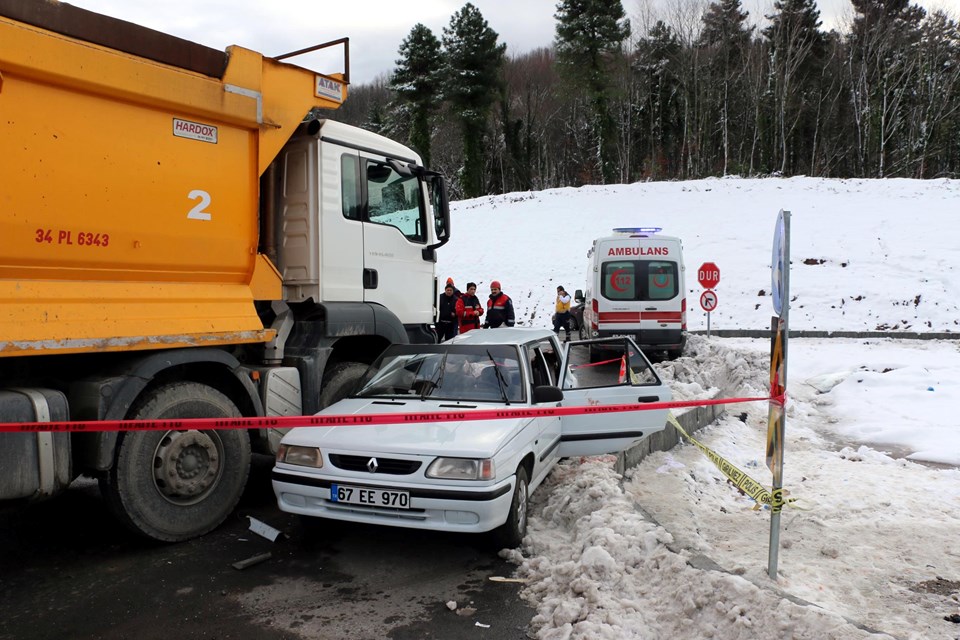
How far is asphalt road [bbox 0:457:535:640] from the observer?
3674 millimetres

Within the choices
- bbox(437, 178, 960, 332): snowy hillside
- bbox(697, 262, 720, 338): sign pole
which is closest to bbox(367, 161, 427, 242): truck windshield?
bbox(697, 262, 720, 338): sign pole

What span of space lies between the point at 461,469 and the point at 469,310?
8.37 m

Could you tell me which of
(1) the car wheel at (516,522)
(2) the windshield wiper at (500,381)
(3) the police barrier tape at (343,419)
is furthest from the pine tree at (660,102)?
(1) the car wheel at (516,522)

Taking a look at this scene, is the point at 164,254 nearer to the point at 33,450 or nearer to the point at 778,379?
the point at 33,450

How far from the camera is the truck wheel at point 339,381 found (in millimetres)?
6191

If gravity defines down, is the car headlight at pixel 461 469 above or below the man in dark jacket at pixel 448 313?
below

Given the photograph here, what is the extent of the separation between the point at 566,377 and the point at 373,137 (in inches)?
→ 119

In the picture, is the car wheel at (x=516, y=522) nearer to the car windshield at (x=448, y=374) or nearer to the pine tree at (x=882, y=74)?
the car windshield at (x=448, y=374)

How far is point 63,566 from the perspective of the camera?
449cm

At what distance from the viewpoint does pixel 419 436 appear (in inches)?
179

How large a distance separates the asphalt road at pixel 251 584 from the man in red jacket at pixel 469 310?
7.40m

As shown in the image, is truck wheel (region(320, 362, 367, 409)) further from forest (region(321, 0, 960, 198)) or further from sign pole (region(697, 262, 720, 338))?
forest (region(321, 0, 960, 198))

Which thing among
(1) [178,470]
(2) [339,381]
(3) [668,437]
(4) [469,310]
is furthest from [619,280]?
(1) [178,470]

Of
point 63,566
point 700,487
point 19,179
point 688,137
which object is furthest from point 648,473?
point 688,137
